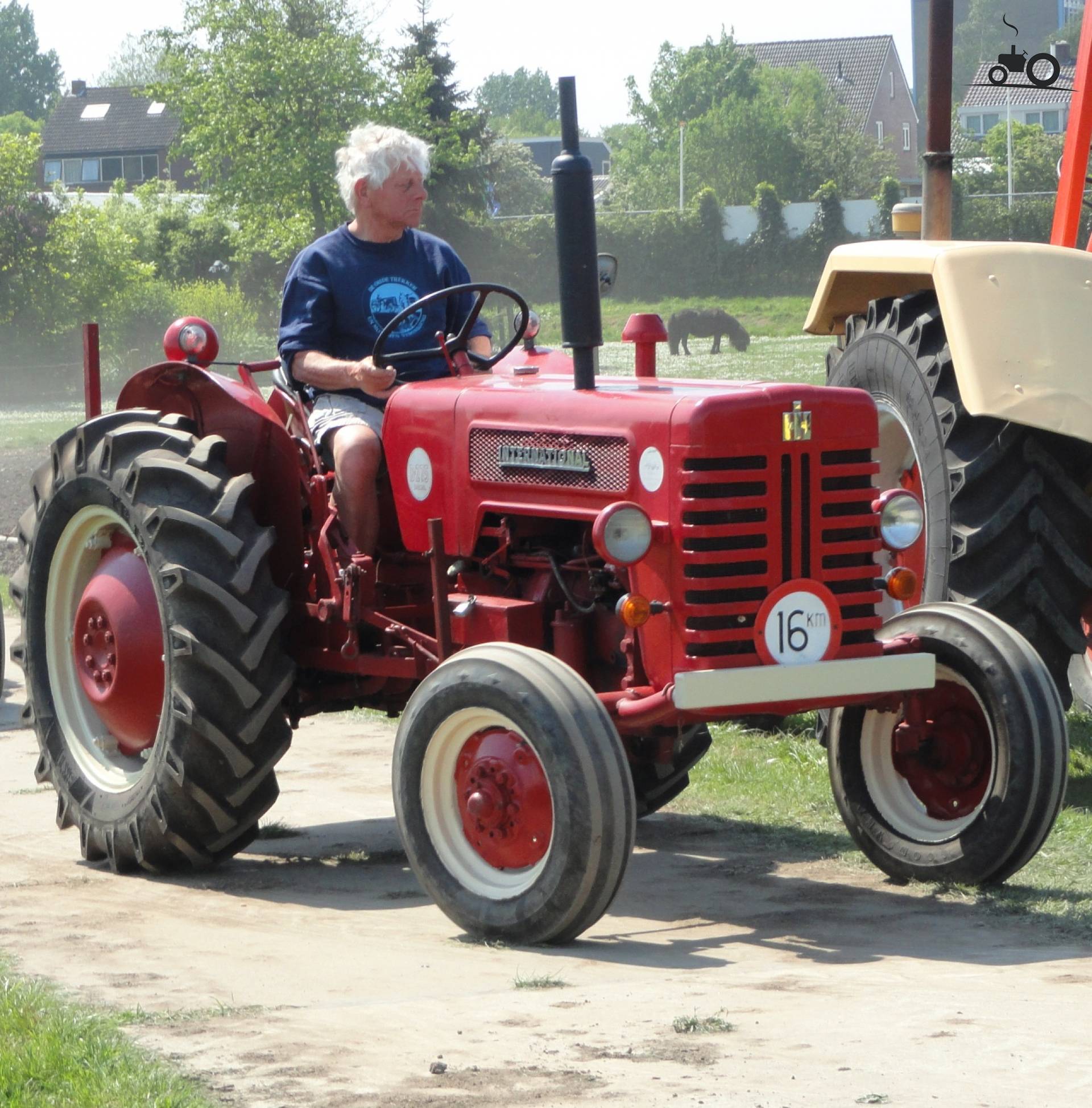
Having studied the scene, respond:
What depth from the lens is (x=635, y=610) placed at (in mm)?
4699

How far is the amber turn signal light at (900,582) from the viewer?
198 inches

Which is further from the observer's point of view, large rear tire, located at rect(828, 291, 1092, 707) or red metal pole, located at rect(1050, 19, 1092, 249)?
red metal pole, located at rect(1050, 19, 1092, 249)

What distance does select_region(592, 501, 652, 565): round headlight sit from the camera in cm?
467

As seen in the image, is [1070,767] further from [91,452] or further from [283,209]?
[283,209]

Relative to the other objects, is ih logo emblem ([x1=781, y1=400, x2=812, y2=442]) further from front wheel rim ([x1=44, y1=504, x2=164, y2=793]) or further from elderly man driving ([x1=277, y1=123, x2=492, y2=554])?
front wheel rim ([x1=44, y1=504, x2=164, y2=793])

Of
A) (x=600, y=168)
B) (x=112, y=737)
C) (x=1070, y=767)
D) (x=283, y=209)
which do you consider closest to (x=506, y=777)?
(x=112, y=737)

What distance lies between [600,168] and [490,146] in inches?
1974

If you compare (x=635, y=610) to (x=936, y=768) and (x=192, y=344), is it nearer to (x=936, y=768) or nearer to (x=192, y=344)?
(x=936, y=768)

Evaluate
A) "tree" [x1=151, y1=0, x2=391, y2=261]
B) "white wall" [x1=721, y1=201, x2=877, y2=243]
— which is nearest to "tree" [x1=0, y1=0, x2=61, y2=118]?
"tree" [x1=151, y1=0, x2=391, y2=261]

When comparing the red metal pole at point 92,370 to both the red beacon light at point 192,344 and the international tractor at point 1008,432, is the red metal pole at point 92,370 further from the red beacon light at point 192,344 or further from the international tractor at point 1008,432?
the international tractor at point 1008,432

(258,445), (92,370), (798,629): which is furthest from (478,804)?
(92,370)

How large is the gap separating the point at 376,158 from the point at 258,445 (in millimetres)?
943

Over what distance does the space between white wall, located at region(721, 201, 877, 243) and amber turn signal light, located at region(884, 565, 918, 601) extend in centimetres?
3547

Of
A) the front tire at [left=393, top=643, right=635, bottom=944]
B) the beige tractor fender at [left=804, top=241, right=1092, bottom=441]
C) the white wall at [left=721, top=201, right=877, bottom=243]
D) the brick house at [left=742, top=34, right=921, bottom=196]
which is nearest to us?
the front tire at [left=393, top=643, right=635, bottom=944]
